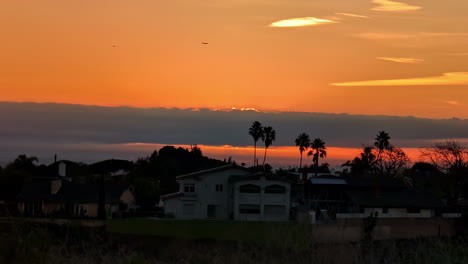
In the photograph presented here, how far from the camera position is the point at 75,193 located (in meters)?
76.8

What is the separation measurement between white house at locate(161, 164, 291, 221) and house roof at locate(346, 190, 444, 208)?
24.2 ft

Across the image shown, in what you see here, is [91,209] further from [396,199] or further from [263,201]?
[396,199]

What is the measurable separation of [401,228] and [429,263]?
4286 cm

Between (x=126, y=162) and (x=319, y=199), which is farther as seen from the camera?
(x=126, y=162)

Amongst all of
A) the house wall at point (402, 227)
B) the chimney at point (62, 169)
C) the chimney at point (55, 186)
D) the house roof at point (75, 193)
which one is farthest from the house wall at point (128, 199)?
the house wall at point (402, 227)

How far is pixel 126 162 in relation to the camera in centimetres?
11188

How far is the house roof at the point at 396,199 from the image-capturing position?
236 ft

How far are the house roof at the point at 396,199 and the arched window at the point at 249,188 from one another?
9669mm

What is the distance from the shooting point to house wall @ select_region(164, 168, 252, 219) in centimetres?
7088

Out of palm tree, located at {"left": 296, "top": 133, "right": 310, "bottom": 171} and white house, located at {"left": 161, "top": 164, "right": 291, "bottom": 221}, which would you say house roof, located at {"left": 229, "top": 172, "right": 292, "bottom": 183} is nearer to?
white house, located at {"left": 161, "top": 164, "right": 291, "bottom": 221}

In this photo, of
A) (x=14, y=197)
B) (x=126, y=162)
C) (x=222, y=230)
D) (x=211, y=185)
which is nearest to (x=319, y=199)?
(x=211, y=185)

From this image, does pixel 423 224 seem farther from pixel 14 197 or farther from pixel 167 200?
pixel 14 197

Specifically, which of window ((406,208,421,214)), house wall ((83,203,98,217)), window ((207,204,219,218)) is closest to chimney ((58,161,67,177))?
house wall ((83,203,98,217))

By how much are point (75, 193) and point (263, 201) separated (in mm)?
20544
